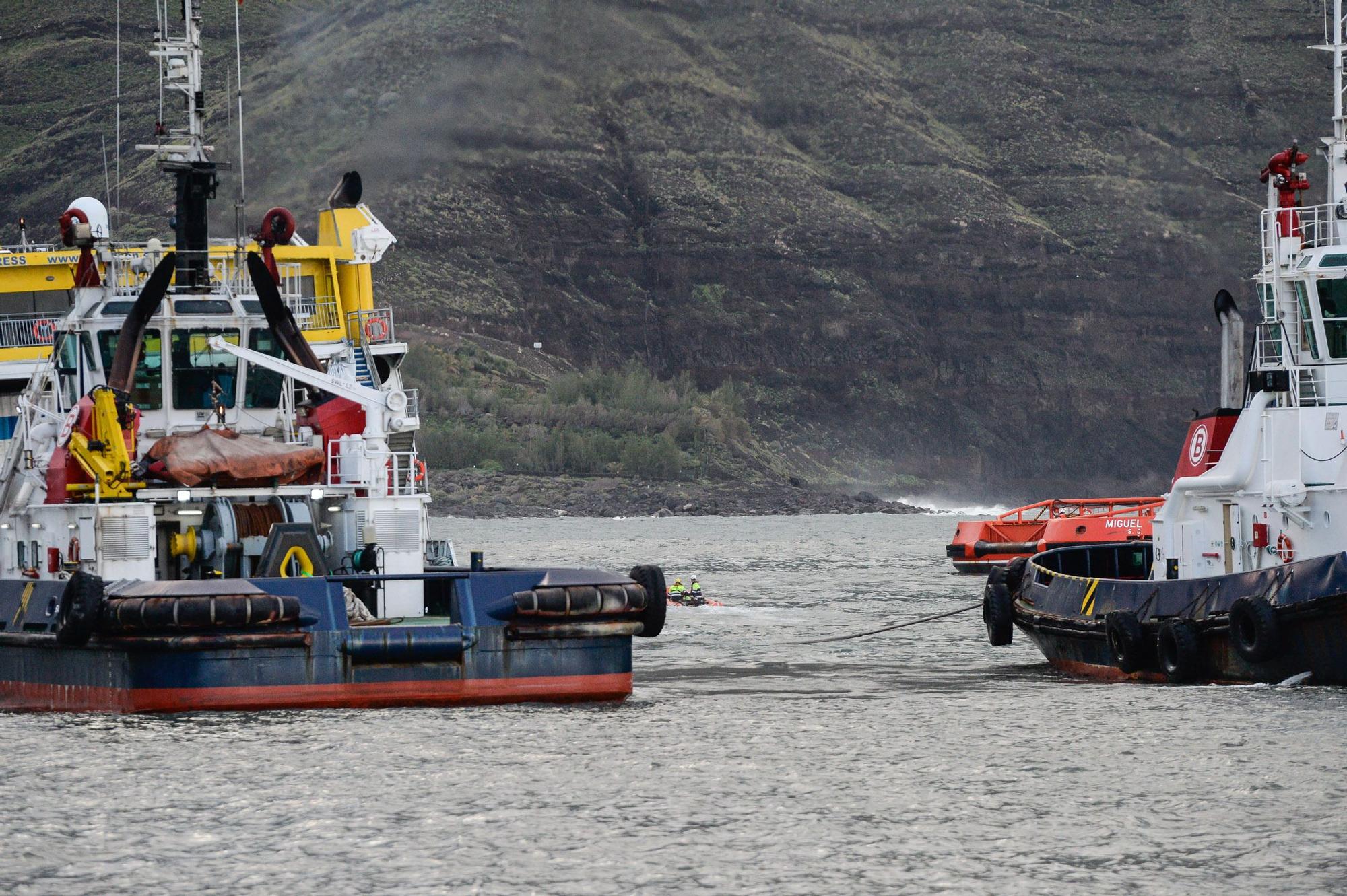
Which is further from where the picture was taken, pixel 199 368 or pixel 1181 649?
pixel 1181 649

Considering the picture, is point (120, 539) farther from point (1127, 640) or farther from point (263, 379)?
point (1127, 640)

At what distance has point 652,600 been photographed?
2584cm

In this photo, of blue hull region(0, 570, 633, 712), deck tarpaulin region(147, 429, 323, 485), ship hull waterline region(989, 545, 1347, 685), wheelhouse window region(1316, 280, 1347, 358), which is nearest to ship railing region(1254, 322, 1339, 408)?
wheelhouse window region(1316, 280, 1347, 358)

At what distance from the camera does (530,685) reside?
2420cm

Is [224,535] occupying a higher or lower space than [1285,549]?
higher

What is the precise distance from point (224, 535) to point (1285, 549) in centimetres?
1420

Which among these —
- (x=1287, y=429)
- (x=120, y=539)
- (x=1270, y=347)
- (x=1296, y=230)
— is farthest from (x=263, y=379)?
(x=1296, y=230)

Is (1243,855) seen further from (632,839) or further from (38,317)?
(38,317)

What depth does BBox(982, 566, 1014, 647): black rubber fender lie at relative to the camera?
33812mm

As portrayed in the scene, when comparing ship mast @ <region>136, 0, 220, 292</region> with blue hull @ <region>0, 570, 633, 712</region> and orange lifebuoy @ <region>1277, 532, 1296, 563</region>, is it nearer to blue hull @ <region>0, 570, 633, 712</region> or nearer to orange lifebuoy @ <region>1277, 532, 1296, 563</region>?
blue hull @ <region>0, 570, 633, 712</region>

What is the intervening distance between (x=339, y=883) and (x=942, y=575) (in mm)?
58931

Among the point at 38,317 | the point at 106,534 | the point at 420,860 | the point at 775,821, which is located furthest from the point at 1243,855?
the point at 38,317

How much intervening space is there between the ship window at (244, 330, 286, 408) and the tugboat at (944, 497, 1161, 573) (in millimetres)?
32252

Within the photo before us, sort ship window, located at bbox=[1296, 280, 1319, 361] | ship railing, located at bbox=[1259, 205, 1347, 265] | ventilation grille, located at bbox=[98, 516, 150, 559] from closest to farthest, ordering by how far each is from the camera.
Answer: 1. ventilation grille, located at bbox=[98, 516, 150, 559]
2. ship window, located at bbox=[1296, 280, 1319, 361]
3. ship railing, located at bbox=[1259, 205, 1347, 265]
